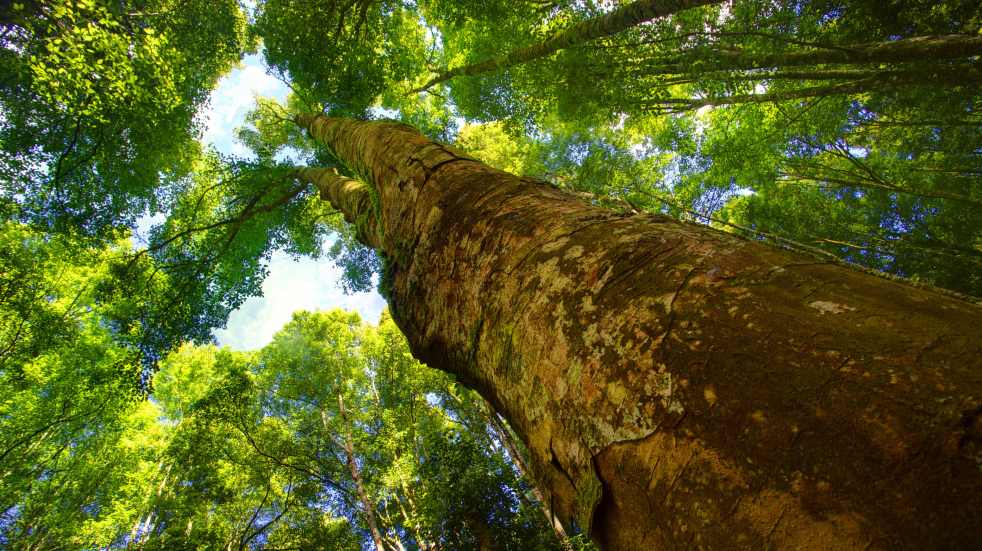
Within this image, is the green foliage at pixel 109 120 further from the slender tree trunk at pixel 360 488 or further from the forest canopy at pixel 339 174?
the slender tree trunk at pixel 360 488

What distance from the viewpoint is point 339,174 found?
259 inches

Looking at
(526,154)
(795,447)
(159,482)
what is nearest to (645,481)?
(795,447)

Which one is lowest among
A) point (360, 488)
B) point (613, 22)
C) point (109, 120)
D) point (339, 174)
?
point (360, 488)

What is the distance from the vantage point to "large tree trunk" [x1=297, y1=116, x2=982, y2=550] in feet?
1.69

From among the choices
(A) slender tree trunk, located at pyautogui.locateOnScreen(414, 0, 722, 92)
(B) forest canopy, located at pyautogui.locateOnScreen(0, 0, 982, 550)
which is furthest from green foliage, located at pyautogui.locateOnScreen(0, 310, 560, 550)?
(A) slender tree trunk, located at pyautogui.locateOnScreen(414, 0, 722, 92)

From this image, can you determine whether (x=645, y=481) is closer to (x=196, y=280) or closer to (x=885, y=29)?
(x=885, y=29)

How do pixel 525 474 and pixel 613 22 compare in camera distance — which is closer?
pixel 613 22

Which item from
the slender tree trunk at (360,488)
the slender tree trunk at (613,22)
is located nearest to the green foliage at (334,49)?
the slender tree trunk at (613,22)

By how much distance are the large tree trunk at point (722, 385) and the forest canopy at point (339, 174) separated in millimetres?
1843

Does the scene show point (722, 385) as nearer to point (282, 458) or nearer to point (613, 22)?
point (613, 22)

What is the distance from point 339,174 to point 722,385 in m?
6.89

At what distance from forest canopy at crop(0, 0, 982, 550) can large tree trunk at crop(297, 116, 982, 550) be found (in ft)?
6.05

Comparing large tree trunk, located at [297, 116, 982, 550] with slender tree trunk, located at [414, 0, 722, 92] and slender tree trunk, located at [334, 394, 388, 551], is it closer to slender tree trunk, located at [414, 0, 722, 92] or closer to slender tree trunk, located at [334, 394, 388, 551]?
slender tree trunk, located at [414, 0, 722, 92]

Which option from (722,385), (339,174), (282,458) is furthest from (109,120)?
(722,385)
